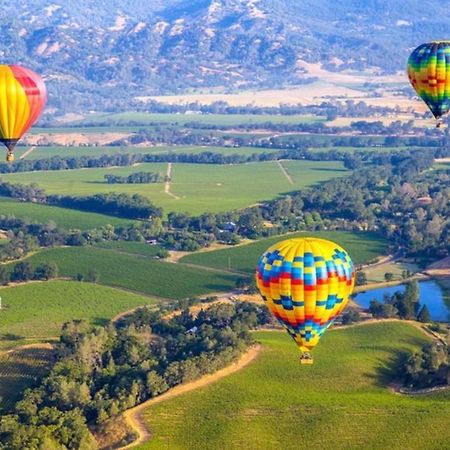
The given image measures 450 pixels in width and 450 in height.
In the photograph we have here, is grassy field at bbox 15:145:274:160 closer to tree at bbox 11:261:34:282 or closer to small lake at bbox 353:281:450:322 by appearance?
tree at bbox 11:261:34:282

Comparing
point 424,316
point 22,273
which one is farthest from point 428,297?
point 22,273

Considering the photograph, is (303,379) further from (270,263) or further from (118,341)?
(270,263)

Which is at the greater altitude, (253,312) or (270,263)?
(270,263)

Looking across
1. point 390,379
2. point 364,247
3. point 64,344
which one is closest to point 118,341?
point 64,344

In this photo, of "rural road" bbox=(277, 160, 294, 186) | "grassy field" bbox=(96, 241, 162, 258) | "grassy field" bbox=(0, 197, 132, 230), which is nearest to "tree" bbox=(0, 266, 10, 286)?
"grassy field" bbox=(96, 241, 162, 258)

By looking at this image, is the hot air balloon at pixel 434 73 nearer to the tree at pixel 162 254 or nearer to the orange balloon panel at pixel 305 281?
the orange balloon panel at pixel 305 281

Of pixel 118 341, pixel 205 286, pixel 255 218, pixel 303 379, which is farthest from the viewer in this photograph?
Result: pixel 255 218

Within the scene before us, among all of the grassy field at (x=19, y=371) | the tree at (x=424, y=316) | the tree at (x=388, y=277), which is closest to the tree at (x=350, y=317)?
the tree at (x=424, y=316)
